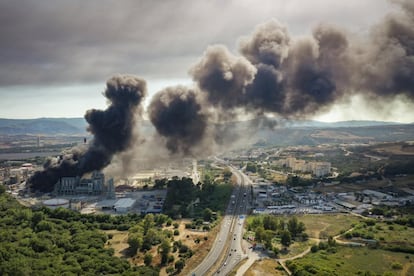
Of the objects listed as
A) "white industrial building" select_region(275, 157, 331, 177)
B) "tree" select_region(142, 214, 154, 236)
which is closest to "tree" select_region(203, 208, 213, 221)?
"tree" select_region(142, 214, 154, 236)

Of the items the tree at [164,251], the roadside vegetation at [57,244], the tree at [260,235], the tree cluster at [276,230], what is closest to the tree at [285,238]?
the tree cluster at [276,230]

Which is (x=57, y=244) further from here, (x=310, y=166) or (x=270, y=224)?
(x=310, y=166)

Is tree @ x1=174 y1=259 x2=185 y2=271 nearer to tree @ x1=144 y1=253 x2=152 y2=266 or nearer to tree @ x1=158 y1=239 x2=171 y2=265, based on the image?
tree @ x1=158 y1=239 x2=171 y2=265

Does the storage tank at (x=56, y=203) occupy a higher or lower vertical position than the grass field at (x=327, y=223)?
higher

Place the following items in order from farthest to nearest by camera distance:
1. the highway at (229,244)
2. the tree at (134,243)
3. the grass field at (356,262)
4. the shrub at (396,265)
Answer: the tree at (134,243) < the shrub at (396,265) < the highway at (229,244) < the grass field at (356,262)

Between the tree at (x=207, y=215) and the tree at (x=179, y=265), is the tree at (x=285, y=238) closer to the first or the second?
the tree at (x=179, y=265)

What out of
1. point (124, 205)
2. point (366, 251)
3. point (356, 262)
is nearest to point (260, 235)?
point (356, 262)
